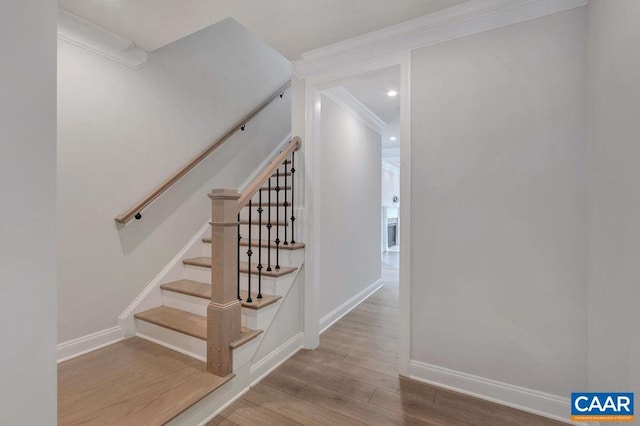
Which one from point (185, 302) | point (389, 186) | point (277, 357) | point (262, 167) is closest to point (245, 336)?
point (277, 357)

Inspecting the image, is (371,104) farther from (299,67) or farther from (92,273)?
(92,273)

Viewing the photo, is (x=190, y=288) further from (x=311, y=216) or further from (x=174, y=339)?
(x=311, y=216)

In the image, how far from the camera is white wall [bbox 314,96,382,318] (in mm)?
2660

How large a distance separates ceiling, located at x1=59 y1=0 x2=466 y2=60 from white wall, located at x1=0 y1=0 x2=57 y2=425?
1.08 meters

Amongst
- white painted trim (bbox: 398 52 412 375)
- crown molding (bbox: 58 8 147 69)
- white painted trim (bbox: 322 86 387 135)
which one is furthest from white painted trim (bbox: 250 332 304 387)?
crown molding (bbox: 58 8 147 69)

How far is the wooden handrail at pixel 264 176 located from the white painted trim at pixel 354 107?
62 cm

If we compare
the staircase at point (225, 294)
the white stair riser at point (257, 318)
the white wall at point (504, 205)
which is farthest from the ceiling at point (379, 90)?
the white stair riser at point (257, 318)

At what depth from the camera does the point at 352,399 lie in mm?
1732

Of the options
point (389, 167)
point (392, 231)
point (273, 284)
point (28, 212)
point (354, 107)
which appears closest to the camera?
point (28, 212)

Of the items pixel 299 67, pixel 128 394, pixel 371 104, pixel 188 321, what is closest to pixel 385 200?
pixel 371 104

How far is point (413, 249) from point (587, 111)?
121 cm

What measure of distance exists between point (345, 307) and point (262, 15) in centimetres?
273

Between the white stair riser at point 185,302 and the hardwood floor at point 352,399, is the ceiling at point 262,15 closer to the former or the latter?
the white stair riser at point 185,302

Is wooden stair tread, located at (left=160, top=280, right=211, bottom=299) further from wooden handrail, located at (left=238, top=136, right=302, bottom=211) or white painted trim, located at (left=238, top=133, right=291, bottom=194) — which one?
white painted trim, located at (left=238, top=133, right=291, bottom=194)
